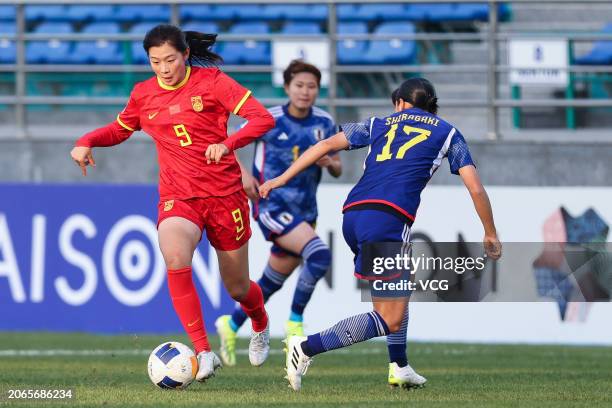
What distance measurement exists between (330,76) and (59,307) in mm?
3818

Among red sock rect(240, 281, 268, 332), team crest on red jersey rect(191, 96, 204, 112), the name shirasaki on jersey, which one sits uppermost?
team crest on red jersey rect(191, 96, 204, 112)

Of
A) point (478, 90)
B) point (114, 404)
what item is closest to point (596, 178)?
point (478, 90)

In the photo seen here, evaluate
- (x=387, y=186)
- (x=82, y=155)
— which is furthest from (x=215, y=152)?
(x=387, y=186)

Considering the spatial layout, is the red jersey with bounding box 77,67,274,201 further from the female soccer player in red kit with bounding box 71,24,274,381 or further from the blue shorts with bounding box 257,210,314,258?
the blue shorts with bounding box 257,210,314,258

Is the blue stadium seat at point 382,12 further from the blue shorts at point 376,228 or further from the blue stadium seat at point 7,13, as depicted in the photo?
the blue shorts at point 376,228

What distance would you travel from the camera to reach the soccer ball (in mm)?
7442

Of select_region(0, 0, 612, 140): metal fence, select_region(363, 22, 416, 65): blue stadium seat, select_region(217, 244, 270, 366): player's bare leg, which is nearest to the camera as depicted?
select_region(217, 244, 270, 366): player's bare leg

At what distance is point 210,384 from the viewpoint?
26.6ft

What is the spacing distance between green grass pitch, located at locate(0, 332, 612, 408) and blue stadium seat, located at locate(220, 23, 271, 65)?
16.5 feet

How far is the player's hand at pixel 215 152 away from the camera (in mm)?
7477

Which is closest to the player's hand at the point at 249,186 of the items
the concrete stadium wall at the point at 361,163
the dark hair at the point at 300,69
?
the dark hair at the point at 300,69

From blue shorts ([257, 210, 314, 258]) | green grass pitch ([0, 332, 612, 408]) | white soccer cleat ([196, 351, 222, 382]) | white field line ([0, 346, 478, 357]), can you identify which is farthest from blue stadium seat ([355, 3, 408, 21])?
white soccer cleat ([196, 351, 222, 382])

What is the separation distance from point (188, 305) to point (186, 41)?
1.65 m

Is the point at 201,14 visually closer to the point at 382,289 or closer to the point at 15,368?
the point at 15,368
